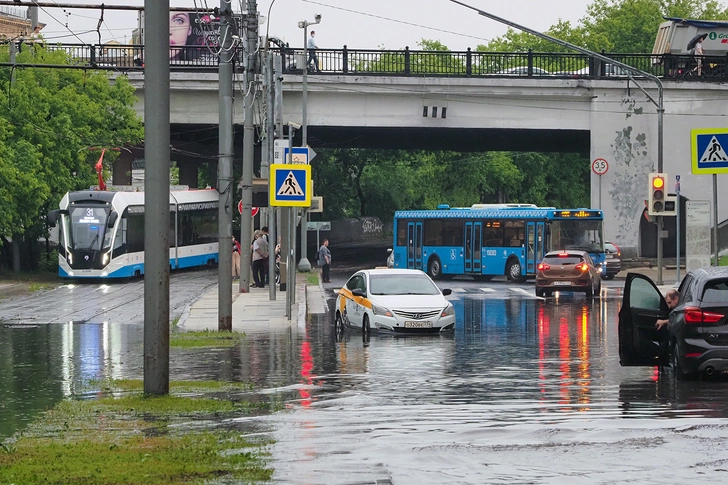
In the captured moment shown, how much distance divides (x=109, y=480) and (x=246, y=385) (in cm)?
672

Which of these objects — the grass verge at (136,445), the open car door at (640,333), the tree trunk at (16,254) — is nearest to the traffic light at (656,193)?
the open car door at (640,333)

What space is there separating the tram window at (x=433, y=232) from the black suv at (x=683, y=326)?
35460 millimetres

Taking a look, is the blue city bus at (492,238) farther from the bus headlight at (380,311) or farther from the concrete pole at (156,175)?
the concrete pole at (156,175)

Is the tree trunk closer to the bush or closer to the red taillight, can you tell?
the bush

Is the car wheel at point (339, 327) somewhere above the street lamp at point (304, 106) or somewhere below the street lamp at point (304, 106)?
below

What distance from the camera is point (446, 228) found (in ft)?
170

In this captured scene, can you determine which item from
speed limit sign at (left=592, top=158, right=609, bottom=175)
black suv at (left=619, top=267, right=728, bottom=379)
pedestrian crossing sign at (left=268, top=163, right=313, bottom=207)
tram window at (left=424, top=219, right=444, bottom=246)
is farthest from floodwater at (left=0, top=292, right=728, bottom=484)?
speed limit sign at (left=592, top=158, right=609, bottom=175)

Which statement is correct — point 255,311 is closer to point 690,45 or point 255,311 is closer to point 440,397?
point 440,397

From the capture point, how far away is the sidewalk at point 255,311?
85.9 feet

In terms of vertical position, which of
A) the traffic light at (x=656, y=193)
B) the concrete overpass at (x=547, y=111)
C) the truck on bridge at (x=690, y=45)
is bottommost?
the traffic light at (x=656, y=193)

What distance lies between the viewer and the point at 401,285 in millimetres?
24781

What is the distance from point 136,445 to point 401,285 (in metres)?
14.8

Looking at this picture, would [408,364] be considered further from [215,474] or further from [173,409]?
[215,474]

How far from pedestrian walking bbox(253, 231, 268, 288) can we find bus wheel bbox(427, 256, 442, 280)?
1254cm
